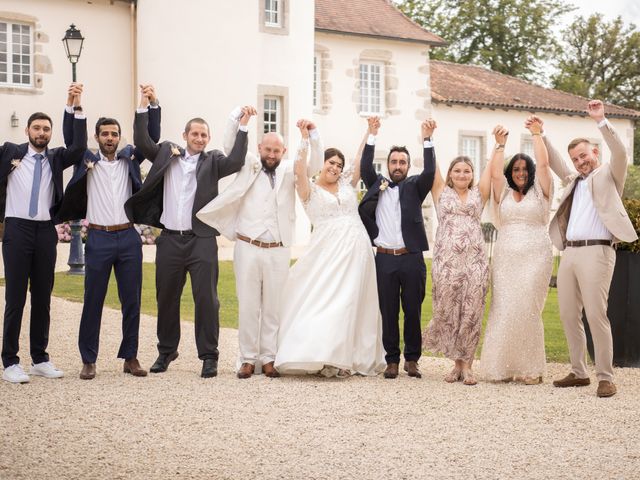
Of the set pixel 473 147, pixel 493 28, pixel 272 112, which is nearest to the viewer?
pixel 272 112

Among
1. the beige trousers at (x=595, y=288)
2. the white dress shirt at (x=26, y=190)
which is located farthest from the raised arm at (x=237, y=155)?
the beige trousers at (x=595, y=288)

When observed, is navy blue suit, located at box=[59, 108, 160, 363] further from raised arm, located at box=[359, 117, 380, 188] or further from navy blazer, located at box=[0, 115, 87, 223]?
raised arm, located at box=[359, 117, 380, 188]

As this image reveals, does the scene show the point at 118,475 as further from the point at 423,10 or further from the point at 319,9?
the point at 423,10

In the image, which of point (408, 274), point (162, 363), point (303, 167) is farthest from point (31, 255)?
point (408, 274)

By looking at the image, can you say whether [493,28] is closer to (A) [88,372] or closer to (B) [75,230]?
(B) [75,230]

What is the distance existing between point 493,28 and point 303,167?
110 ft

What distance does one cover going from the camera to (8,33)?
22.1m

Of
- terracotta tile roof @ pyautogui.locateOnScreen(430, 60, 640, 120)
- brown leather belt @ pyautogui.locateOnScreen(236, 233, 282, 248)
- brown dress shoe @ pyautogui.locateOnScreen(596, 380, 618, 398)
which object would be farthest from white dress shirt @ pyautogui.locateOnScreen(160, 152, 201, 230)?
terracotta tile roof @ pyautogui.locateOnScreen(430, 60, 640, 120)

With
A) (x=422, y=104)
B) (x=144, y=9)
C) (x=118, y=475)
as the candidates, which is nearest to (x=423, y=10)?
(x=422, y=104)

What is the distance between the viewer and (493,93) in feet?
98.7

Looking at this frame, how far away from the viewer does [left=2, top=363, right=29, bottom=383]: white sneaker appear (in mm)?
7508

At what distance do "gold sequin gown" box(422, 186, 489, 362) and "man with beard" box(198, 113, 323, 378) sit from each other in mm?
1155

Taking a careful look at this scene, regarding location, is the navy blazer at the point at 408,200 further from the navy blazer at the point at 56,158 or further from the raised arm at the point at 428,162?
the navy blazer at the point at 56,158

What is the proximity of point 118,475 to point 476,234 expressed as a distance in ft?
12.6
